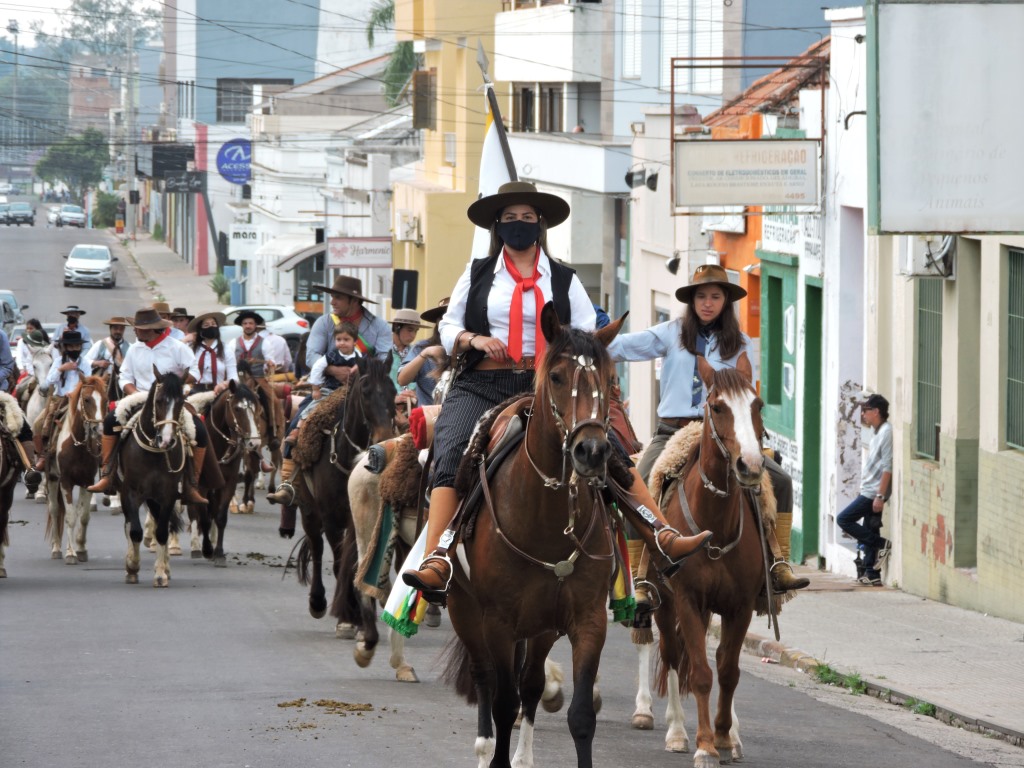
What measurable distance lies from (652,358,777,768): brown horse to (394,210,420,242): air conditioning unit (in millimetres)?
35494

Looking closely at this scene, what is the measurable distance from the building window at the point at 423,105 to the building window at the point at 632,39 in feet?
44.4

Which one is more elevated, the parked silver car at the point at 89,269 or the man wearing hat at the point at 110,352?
the parked silver car at the point at 89,269

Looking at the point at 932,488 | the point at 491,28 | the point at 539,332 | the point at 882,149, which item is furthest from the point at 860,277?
the point at 491,28

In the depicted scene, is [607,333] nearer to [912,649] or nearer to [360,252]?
[912,649]

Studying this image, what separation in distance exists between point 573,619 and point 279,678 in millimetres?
4006

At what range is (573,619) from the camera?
8516 mm

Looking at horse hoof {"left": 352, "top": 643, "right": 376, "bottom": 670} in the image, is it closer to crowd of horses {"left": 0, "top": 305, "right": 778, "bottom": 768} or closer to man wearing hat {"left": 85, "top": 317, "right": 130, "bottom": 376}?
crowd of horses {"left": 0, "top": 305, "right": 778, "bottom": 768}

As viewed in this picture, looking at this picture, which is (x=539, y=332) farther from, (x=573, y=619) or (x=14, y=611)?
(x=14, y=611)

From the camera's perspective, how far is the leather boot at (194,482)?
18031mm

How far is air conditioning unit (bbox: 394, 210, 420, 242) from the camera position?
45.7 meters

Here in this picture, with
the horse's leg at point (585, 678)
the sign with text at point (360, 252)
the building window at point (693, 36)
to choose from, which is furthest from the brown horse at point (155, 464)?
the sign with text at point (360, 252)

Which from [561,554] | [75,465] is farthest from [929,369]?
[561,554]

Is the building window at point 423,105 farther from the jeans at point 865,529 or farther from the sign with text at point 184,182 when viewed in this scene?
the sign with text at point 184,182

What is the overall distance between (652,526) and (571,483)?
2.70ft
